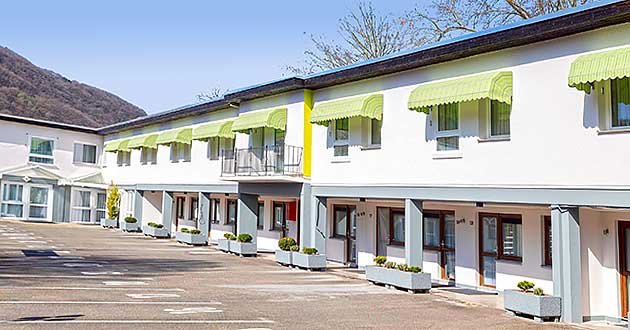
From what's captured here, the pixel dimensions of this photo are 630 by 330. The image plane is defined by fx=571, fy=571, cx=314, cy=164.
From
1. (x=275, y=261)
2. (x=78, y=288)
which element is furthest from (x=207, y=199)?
(x=78, y=288)

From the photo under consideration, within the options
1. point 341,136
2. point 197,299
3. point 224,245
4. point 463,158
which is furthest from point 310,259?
point 197,299

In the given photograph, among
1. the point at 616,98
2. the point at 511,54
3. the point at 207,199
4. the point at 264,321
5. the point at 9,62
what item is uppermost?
the point at 9,62

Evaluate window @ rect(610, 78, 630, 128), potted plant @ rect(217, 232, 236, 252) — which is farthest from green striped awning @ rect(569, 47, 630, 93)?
potted plant @ rect(217, 232, 236, 252)

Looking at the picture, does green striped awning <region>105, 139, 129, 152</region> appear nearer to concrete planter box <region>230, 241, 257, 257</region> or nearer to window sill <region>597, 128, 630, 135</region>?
concrete planter box <region>230, 241, 257, 257</region>

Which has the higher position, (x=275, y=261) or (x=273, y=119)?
(x=273, y=119)

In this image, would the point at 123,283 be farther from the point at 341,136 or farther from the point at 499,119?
the point at 499,119

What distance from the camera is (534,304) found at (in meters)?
12.3

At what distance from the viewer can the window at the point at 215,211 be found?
30.9 meters

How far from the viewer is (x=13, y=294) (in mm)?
12266

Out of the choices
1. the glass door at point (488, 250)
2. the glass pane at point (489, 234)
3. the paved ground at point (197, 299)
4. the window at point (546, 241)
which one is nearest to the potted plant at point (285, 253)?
the paved ground at point (197, 299)

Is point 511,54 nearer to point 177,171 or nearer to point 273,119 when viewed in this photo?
point 273,119

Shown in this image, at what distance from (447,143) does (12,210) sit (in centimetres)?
3151

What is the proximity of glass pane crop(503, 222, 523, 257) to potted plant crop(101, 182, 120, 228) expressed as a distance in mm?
27679

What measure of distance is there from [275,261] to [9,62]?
415 feet
